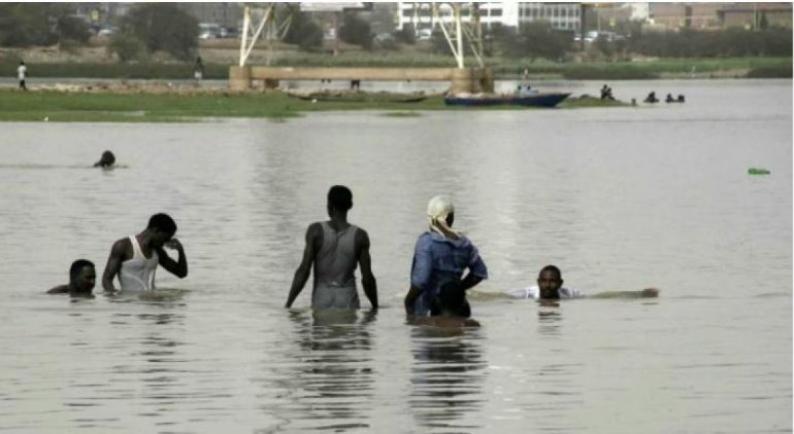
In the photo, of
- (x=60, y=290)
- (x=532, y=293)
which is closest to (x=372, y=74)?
(x=60, y=290)

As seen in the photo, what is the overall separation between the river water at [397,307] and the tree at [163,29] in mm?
96139

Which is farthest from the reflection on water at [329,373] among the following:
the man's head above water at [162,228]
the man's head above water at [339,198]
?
the man's head above water at [162,228]

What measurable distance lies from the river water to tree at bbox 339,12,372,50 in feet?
407

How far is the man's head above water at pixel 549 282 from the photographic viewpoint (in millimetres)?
20531

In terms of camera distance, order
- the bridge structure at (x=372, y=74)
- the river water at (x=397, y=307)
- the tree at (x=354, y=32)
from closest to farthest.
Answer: the river water at (x=397, y=307) → the bridge structure at (x=372, y=74) → the tree at (x=354, y=32)

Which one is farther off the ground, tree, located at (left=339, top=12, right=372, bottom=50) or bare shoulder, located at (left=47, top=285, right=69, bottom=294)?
bare shoulder, located at (left=47, top=285, right=69, bottom=294)

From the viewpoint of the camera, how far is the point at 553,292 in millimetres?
21000

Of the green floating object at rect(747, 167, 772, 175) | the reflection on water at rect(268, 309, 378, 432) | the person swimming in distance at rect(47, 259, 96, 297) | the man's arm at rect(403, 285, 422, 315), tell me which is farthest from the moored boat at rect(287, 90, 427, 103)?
the man's arm at rect(403, 285, 422, 315)

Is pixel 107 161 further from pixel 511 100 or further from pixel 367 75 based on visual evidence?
pixel 367 75

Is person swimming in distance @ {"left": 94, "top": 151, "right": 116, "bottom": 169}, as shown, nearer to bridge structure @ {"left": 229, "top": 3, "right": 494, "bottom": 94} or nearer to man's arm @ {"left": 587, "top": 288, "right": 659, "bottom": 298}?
man's arm @ {"left": 587, "top": 288, "right": 659, "bottom": 298}

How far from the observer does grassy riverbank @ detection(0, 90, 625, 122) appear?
2904 inches

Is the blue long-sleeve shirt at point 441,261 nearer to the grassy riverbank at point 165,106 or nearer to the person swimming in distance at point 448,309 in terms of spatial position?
the person swimming in distance at point 448,309

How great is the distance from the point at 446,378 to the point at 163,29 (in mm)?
140658

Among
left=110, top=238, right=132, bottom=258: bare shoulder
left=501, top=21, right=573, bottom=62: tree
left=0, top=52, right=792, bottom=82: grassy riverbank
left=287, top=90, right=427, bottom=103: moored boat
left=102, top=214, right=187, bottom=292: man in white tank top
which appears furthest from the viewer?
left=501, top=21, right=573, bottom=62: tree
